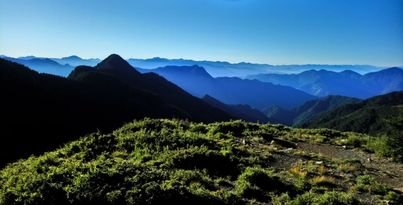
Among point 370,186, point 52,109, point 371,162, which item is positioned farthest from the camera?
point 52,109

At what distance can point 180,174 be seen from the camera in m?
15.3

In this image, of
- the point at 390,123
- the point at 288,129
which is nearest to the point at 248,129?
the point at 288,129

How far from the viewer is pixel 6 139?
342ft

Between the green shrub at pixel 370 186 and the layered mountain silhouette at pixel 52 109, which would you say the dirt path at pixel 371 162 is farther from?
the layered mountain silhouette at pixel 52 109

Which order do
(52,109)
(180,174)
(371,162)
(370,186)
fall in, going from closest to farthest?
(180,174), (370,186), (371,162), (52,109)

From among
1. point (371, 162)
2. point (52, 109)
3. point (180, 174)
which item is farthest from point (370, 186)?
point (52, 109)

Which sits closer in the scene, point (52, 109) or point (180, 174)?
point (180, 174)

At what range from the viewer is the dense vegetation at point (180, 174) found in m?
12.5

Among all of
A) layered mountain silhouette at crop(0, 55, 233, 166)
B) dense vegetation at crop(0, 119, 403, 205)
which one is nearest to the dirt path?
dense vegetation at crop(0, 119, 403, 205)

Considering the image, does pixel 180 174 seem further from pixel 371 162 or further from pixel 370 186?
pixel 371 162

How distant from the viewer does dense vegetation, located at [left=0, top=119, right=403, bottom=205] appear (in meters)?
12.5

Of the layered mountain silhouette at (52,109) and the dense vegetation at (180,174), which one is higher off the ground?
the dense vegetation at (180,174)

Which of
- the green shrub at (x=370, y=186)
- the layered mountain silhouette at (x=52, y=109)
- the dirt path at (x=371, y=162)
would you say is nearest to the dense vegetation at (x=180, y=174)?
the green shrub at (x=370, y=186)

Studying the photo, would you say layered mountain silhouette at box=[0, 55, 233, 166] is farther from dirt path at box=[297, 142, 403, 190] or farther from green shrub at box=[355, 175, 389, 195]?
green shrub at box=[355, 175, 389, 195]
